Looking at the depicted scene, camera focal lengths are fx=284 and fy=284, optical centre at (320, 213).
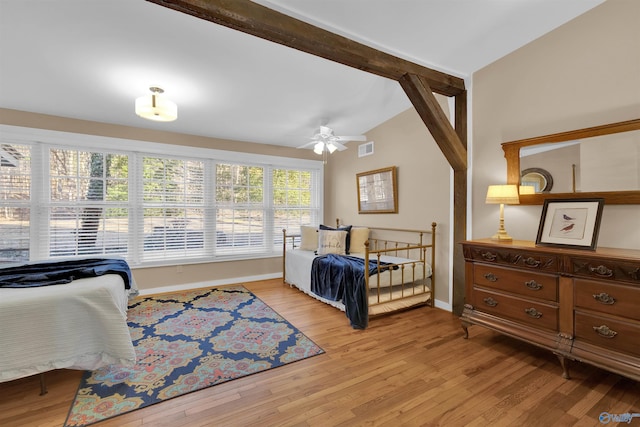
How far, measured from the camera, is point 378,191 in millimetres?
4316

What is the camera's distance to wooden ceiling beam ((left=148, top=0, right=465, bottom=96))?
1.77 metres

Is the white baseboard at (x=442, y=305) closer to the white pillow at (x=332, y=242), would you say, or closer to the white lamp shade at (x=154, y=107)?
the white pillow at (x=332, y=242)

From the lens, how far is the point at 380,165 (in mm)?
4312

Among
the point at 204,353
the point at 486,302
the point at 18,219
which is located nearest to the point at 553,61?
the point at 486,302

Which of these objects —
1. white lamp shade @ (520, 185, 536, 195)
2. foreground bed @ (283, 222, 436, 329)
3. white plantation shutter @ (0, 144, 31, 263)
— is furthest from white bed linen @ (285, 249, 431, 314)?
white plantation shutter @ (0, 144, 31, 263)

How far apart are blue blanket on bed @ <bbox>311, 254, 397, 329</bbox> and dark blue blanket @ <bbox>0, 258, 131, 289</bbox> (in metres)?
1.99

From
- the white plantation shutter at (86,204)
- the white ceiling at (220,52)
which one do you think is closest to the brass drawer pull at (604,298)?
the white ceiling at (220,52)

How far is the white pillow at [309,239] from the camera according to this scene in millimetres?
4547

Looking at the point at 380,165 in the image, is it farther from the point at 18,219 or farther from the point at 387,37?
the point at 18,219

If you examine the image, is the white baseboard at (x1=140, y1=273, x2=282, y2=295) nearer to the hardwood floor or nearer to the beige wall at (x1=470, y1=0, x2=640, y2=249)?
the hardwood floor

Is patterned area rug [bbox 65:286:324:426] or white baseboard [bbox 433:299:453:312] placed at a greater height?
white baseboard [bbox 433:299:453:312]

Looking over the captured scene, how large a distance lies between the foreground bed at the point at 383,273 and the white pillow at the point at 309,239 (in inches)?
0.6

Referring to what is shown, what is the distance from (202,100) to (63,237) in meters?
2.42

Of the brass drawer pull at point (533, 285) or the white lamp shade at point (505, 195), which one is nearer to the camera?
the brass drawer pull at point (533, 285)
